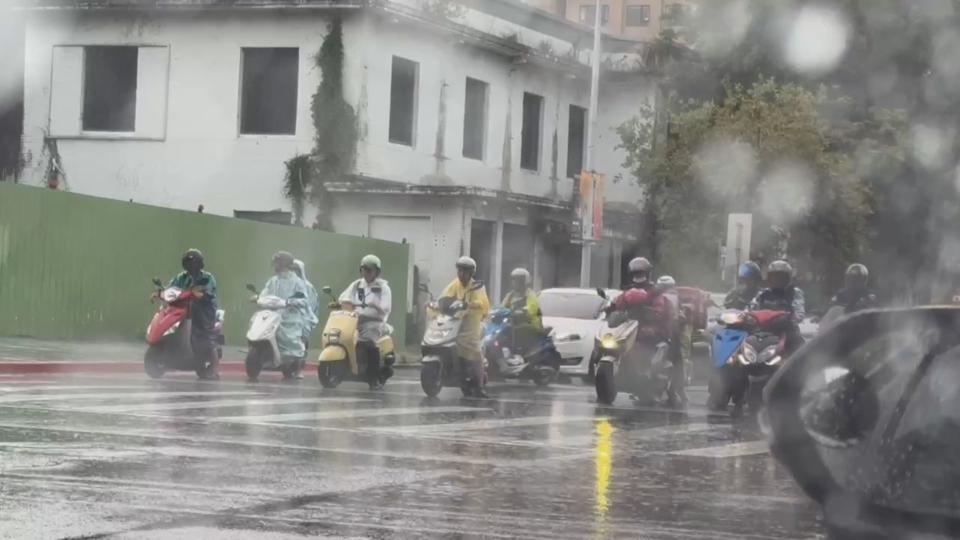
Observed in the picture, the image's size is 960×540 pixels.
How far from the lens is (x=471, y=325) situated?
1731 centimetres

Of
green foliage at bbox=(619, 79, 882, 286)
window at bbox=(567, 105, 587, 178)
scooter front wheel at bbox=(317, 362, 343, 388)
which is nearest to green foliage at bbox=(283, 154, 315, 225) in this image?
window at bbox=(567, 105, 587, 178)

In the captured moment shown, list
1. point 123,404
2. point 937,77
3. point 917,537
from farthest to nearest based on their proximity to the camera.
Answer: point 123,404
point 937,77
point 917,537

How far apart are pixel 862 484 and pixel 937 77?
7.14 m

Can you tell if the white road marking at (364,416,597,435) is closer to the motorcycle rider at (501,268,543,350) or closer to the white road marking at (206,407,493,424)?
the white road marking at (206,407,493,424)

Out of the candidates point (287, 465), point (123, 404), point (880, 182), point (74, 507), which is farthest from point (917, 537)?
point (880, 182)

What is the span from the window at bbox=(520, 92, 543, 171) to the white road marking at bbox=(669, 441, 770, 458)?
18277 mm

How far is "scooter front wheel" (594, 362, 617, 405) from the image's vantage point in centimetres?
1714

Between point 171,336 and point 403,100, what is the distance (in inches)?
551

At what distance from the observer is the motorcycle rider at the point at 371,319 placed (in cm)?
1795

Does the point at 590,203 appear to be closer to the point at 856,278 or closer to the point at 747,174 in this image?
the point at 747,174

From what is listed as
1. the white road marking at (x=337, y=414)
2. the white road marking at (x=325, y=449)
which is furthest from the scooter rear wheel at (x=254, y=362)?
the white road marking at (x=325, y=449)

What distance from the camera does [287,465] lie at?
9.70 metres

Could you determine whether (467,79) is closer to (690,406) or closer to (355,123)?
(355,123)

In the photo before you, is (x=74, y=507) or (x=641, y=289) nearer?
(x=74, y=507)
